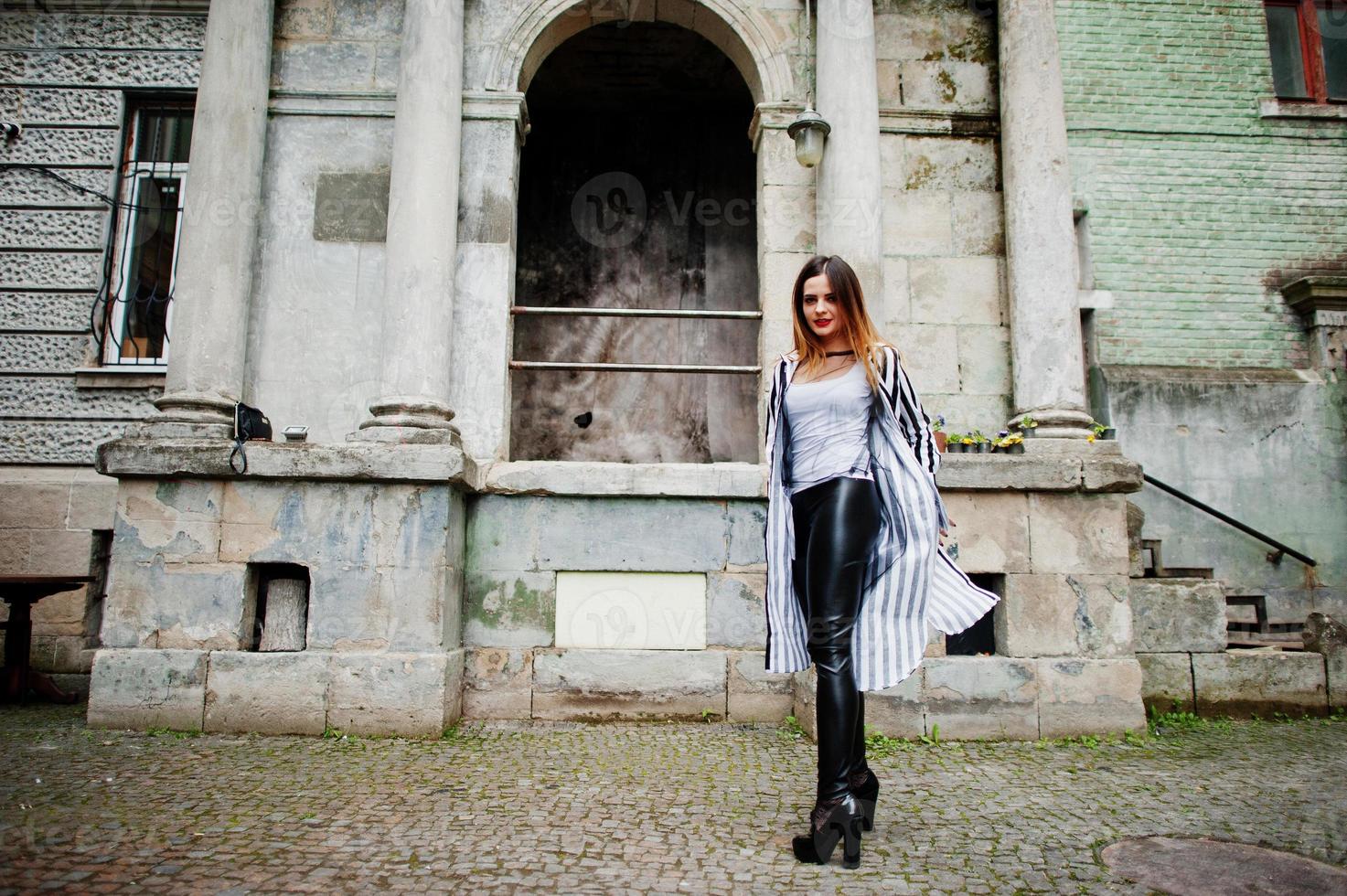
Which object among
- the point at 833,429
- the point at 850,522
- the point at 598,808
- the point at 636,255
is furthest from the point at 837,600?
the point at 636,255

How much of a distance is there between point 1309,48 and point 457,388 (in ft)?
34.5

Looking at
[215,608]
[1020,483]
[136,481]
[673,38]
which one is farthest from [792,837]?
[673,38]

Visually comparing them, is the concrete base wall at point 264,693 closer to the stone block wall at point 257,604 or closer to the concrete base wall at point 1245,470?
the stone block wall at point 257,604

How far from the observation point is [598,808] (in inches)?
146

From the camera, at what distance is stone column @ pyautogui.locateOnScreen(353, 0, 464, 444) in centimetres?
567

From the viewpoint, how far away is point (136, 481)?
17.6 ft

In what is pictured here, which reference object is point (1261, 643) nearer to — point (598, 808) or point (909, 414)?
point (909, 414)

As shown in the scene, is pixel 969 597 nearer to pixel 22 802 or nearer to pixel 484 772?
pixel 484 772

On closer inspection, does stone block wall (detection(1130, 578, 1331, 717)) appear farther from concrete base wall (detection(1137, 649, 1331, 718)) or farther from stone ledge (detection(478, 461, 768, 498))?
stone ledge (detection(478, 461, 768, 498))

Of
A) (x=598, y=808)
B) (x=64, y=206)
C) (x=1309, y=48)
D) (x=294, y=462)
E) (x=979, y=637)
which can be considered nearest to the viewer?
(x=598, y=808)

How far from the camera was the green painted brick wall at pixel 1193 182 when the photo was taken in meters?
9.38

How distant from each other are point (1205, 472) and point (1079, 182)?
335 centimetres

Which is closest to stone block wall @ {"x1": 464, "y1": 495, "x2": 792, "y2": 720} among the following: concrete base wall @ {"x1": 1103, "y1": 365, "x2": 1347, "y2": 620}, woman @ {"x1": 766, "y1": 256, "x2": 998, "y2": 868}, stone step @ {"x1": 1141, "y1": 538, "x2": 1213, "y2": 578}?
woman @ {"x1": 766, "y1": 256, "x2": 998, "y2": 868}

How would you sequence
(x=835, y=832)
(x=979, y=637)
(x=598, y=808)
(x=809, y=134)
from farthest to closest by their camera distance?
(x=809, y=134) → (x=979, y=637) → (x=598, y=808) → (x=835, y=832)
